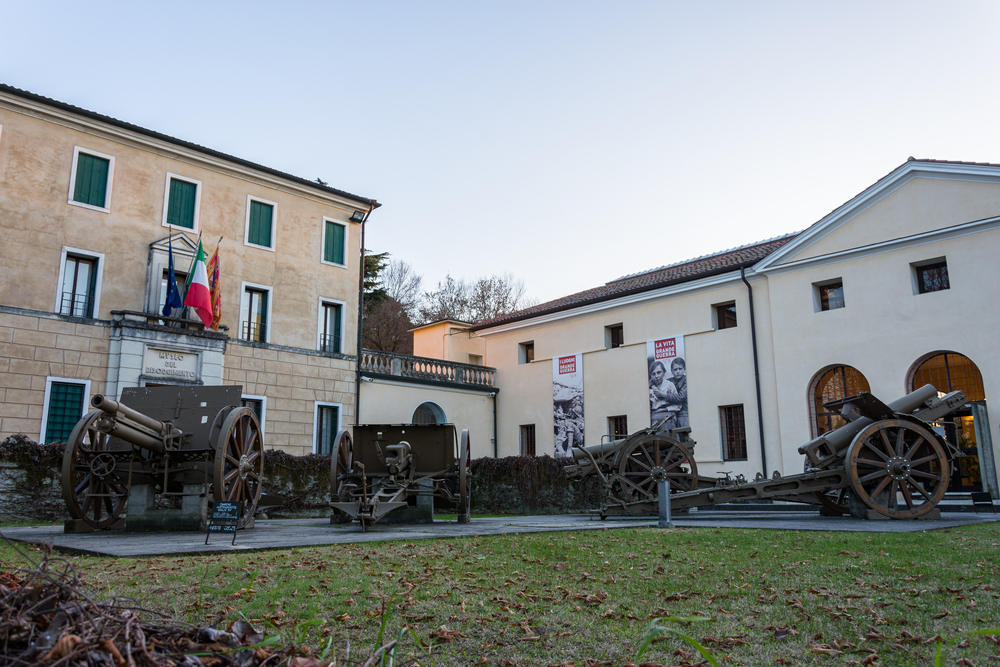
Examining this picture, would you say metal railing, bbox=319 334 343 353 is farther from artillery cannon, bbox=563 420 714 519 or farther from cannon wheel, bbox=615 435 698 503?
cannon wheel, bbox=615 435 698 503

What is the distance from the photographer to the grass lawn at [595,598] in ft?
10.3

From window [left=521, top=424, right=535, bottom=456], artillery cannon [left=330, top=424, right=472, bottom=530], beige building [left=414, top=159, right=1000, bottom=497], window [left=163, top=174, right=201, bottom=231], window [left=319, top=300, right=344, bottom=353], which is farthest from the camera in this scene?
window [left=521, top=424, right=535, bottom=456]

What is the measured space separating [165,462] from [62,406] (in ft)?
39.1

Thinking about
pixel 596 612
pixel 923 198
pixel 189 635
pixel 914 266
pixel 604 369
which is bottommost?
pixel 596 612

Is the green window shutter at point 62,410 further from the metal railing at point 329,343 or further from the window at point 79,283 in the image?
the metal railing at point 329,343

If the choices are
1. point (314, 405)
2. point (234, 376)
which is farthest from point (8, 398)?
point (314, 405)

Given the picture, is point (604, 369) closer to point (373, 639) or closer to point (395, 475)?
point (395, 475)

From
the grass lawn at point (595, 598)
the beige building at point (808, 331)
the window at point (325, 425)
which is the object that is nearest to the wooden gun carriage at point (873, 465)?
the grass lawn at point (595, 598)

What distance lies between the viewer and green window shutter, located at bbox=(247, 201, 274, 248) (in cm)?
2438

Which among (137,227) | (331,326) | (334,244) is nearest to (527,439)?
(331,326)

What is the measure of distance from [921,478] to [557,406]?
59.8 feet

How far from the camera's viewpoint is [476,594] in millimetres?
4508

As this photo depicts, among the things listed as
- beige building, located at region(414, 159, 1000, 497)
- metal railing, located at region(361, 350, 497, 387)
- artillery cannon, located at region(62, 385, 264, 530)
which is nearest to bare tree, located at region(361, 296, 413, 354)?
metal railing, located at region(361, 350, 497, 387)

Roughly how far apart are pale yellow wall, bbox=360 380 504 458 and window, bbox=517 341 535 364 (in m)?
2.24
